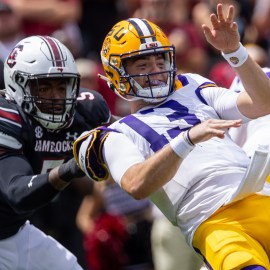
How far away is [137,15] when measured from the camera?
9.31 meters

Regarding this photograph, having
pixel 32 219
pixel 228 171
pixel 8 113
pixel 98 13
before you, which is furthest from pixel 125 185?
pixel 98 13

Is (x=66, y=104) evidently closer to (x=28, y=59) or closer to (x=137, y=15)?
(x=28, y=59)

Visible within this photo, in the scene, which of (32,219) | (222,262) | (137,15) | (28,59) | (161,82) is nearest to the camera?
(222,262)

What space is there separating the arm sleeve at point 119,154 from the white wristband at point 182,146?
0.27 m

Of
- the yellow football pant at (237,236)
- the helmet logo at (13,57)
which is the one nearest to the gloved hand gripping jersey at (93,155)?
the yellow football pant at (237,236)

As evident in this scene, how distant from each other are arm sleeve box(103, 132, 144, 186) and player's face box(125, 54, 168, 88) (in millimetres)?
402

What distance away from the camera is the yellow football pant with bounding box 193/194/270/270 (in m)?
5.00

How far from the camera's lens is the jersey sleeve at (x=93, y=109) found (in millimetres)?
6070

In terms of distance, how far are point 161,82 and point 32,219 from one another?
250cm

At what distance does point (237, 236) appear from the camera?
508 cm

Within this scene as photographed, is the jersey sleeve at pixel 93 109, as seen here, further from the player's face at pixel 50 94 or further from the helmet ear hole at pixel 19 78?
the helmet ear hole at pixel 19 78

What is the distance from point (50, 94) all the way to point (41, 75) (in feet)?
0.39

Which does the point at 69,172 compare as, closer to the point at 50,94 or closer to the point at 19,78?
the point at 50,94

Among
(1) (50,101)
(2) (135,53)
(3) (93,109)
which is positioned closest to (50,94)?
(1) (50,101)
